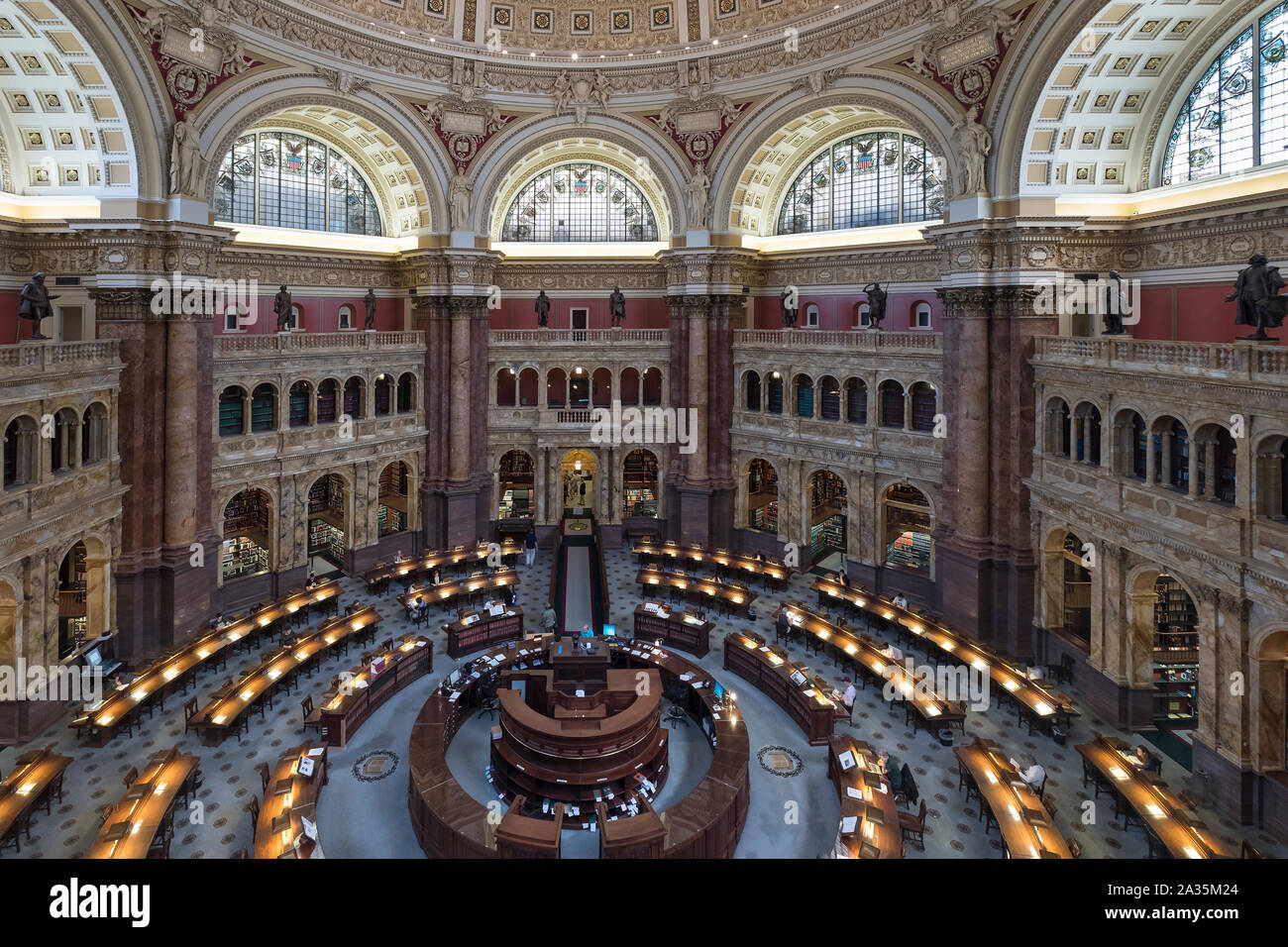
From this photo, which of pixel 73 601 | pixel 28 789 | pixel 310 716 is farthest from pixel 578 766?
pixel 73 601

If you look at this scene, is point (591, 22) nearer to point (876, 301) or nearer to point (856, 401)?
point (876, 301)

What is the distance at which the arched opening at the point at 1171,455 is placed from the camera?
17578 mm

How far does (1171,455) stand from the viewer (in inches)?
711

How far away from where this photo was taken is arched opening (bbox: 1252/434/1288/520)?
14906mm

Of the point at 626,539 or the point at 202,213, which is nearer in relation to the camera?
the point at 202,213

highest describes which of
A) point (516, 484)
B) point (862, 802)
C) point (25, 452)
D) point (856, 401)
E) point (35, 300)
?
point (35, 300)

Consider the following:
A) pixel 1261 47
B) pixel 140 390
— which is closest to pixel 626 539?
pixel 140 390

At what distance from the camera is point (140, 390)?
22.4 m

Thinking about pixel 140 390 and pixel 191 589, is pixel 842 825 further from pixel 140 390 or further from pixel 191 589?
pixel 140 390

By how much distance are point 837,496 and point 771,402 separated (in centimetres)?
604

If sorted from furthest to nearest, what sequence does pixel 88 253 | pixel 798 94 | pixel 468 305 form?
pixel 468 305 < pixel 798 94 < pixel 88 253

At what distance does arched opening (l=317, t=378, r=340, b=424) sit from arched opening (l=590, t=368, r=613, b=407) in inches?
449

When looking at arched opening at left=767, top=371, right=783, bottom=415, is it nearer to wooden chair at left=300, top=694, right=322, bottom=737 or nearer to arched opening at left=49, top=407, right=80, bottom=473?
wooden chair at left=300, top=694, right=322, bottom=737

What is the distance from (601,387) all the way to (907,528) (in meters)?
15.3
